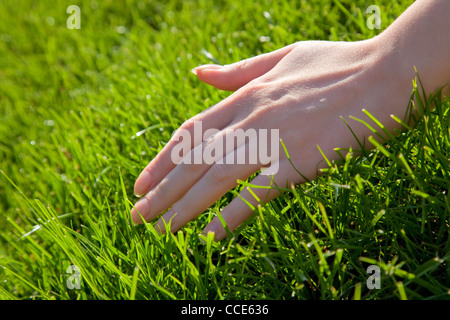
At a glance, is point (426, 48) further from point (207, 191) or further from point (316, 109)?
point (207, 191)

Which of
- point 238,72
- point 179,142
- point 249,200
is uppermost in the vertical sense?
point 238,72

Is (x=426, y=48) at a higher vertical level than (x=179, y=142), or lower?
higher

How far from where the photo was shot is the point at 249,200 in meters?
1.51

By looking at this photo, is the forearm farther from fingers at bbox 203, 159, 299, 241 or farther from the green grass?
fingers at bbox 203, 159, 299, 241

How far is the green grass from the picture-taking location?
1.37m

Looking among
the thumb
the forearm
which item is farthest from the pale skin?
the thumb

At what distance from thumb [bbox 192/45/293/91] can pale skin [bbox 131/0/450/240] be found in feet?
0.53

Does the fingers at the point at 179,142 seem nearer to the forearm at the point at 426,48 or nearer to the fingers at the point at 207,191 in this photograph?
the fingers at the point at 207,191

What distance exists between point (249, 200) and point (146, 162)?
65 centimetres

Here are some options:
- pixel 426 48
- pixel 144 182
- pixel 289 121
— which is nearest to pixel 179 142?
pixel 144 182

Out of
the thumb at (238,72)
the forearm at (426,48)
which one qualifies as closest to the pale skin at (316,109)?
the forearm at (426,48)

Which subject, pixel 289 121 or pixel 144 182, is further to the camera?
pixel 144 182

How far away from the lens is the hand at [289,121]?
1535mm
